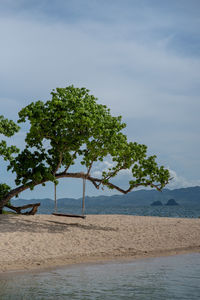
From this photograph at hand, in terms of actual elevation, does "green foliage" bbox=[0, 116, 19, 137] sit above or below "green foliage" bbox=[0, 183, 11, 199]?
above

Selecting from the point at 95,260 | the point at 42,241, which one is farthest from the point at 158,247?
the point at 42,241

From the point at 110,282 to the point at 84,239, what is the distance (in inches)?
311

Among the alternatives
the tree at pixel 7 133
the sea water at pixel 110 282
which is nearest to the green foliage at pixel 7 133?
the tree at pixel 7 133

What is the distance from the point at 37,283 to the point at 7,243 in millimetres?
5884

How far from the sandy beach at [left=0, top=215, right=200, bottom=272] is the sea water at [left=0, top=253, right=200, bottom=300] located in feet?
5.74

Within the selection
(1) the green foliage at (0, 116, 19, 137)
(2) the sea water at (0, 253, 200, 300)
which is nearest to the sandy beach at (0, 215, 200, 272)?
(2) the sea water at (0, 253, 200, 300)

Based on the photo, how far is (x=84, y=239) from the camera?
2183cm

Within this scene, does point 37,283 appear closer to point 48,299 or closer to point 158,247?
point 48,299

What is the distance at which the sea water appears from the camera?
12.4m

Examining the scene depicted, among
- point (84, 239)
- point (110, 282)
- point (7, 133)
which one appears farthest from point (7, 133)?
point (110, 282)

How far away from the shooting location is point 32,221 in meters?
24.2

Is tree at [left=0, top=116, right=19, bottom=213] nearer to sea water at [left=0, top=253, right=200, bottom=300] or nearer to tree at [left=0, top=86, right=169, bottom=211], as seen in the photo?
tree at [left=0, top=86, right=169, bottom=211]

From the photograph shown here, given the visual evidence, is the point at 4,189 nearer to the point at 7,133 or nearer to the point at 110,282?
the point at 7,133

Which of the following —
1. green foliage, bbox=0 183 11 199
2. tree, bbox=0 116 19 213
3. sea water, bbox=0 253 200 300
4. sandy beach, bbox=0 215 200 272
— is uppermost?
tree, bbox=0 116 19 213
